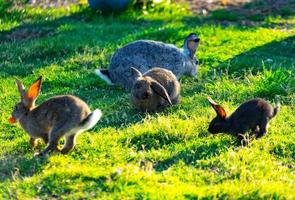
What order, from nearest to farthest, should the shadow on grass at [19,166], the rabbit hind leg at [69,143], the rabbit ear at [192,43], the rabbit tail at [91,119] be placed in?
the shadow on grass at [19,166] → the rabbit tail at [91,119] → the rabbit hind leg at [69,143] → the rabbit ear at [192,43]

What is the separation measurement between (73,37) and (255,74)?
12.0ft

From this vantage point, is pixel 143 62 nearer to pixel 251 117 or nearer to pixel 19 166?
pixel 251 117

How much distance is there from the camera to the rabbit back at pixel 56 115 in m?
6.86

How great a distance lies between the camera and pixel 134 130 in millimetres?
7715

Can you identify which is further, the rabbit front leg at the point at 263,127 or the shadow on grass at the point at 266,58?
the shadow on grass at the point at 266,58

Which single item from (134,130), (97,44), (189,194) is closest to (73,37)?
(97,44)

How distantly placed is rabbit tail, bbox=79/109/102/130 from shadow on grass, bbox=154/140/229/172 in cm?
73

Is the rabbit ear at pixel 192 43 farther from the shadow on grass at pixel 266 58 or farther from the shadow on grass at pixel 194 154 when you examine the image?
the shadow on grass at pixel 194 154

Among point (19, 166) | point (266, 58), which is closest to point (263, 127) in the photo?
point (19, 166)

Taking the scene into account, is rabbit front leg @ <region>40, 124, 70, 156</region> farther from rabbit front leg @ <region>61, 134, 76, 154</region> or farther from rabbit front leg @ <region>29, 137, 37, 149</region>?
rabbit front leg @ <region>29, 137, 37, 149</region>

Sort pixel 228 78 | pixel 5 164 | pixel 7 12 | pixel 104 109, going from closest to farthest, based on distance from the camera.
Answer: pixel 5 164
pixel 104 109
pixel 228 78
pixel 7 12

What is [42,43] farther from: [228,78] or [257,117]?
[257,117]

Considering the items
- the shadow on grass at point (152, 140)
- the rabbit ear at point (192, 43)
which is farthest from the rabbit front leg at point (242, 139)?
the rabbit ear at point (192, 43)

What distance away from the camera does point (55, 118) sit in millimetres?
6945
